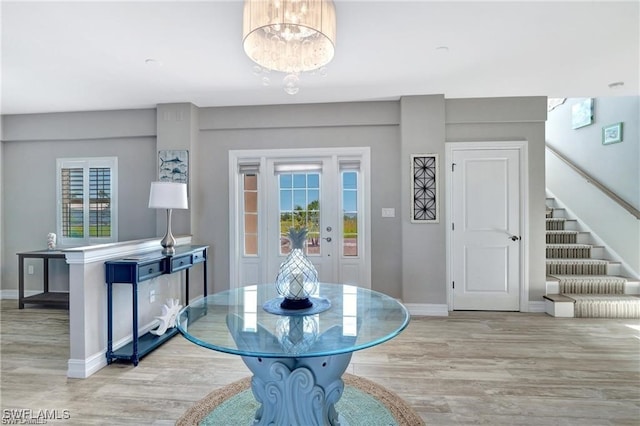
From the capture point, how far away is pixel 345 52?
2.79m

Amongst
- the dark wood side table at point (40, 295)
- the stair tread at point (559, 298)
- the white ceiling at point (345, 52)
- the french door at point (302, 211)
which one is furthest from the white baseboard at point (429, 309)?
the dark wood side table at point (40, 295)

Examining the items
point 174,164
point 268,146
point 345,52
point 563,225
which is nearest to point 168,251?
point 174,164

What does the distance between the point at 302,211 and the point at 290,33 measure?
253 centimetres

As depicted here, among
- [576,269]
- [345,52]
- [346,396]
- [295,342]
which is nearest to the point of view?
[295,342]

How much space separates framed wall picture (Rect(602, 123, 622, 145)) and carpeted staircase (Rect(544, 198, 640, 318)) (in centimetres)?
132

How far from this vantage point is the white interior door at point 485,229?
390 centimetres

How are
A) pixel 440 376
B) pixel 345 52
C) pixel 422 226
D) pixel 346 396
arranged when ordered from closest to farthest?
pixel 346 396
pixel 440 376
pixel 345 52
pixel 422 226

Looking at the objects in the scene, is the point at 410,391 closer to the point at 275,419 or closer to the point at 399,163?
the point at 275,419

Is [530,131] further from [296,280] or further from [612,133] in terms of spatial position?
[296,280]

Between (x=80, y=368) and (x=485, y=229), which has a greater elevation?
(x=485, y=229)

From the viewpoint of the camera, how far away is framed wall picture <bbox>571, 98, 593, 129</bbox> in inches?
186

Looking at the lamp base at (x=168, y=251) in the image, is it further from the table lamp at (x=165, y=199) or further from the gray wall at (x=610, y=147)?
the gray wall at (x=610, y=147)

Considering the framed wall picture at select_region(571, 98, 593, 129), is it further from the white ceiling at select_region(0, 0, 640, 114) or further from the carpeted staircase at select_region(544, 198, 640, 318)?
the carpeted staircase at select_region(544, 198, 640, 318)

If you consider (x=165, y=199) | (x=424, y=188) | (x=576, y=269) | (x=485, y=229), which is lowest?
(x=576, y=269)
